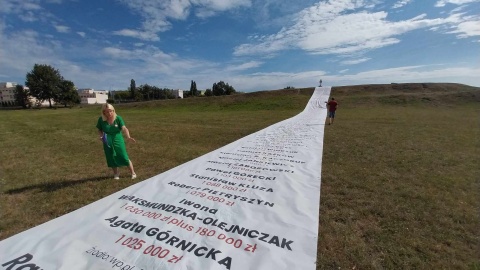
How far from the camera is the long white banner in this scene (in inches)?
110

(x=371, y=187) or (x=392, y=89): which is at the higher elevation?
(x=392, y=89)

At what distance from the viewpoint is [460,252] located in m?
3.11

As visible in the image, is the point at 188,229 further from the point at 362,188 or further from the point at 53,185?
the point at 53,185

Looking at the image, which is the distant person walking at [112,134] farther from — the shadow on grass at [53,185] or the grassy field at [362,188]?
the shadow on grass at [53,185]

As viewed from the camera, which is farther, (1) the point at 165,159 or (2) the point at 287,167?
(1) the point at 165,159

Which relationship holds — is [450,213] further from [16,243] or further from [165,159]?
[165,159]

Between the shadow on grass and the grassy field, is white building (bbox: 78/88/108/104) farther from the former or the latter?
the shadow on grass

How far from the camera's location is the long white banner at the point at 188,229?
2793 mm

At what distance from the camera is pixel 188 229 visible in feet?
11.0

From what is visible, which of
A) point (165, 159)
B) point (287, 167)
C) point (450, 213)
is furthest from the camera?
point (165, 159)

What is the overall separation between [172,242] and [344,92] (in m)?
41.6

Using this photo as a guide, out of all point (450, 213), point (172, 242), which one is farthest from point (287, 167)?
point (172, 242)

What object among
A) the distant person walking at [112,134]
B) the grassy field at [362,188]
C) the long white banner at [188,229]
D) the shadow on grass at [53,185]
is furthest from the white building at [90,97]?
the long white banner at [188,229]

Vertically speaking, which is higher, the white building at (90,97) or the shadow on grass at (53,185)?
the white building at (90,97)
